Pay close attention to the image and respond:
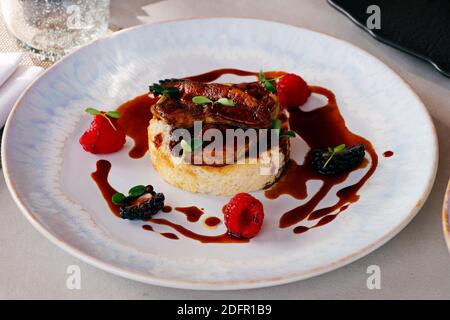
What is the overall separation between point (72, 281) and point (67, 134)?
0.81m

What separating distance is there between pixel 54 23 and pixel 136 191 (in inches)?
50.2

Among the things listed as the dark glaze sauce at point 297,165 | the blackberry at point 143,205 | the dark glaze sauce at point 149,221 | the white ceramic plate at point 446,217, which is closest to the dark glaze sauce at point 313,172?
the dark glaze sauce at point 297,165

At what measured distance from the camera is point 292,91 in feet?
9.30

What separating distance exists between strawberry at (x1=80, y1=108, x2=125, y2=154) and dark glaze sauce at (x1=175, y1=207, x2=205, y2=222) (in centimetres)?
42

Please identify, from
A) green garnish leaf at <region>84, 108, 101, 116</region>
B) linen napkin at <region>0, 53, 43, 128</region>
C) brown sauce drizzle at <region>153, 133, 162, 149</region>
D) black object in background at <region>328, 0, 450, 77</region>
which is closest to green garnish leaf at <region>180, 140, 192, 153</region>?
brown sauce drizzle at <region>153, 133, 162, 149</region>

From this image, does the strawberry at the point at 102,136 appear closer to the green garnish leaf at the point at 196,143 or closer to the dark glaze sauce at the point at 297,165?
the dark glaze sauce at the point at 297,165

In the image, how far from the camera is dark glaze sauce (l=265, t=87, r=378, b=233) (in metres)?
2.33

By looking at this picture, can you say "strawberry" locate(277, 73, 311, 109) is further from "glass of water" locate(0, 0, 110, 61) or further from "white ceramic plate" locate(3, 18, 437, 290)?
"glass of water" locate(0, 0, 110, 61)

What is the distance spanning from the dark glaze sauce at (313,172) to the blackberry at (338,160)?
0.09 feet

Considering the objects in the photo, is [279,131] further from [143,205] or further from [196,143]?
[143,205]

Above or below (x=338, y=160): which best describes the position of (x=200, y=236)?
below

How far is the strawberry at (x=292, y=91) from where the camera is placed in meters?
2.83

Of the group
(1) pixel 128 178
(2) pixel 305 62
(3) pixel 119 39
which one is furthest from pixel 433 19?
(1) pixel 128 178

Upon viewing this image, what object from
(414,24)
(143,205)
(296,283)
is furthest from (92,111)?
(414,24)
